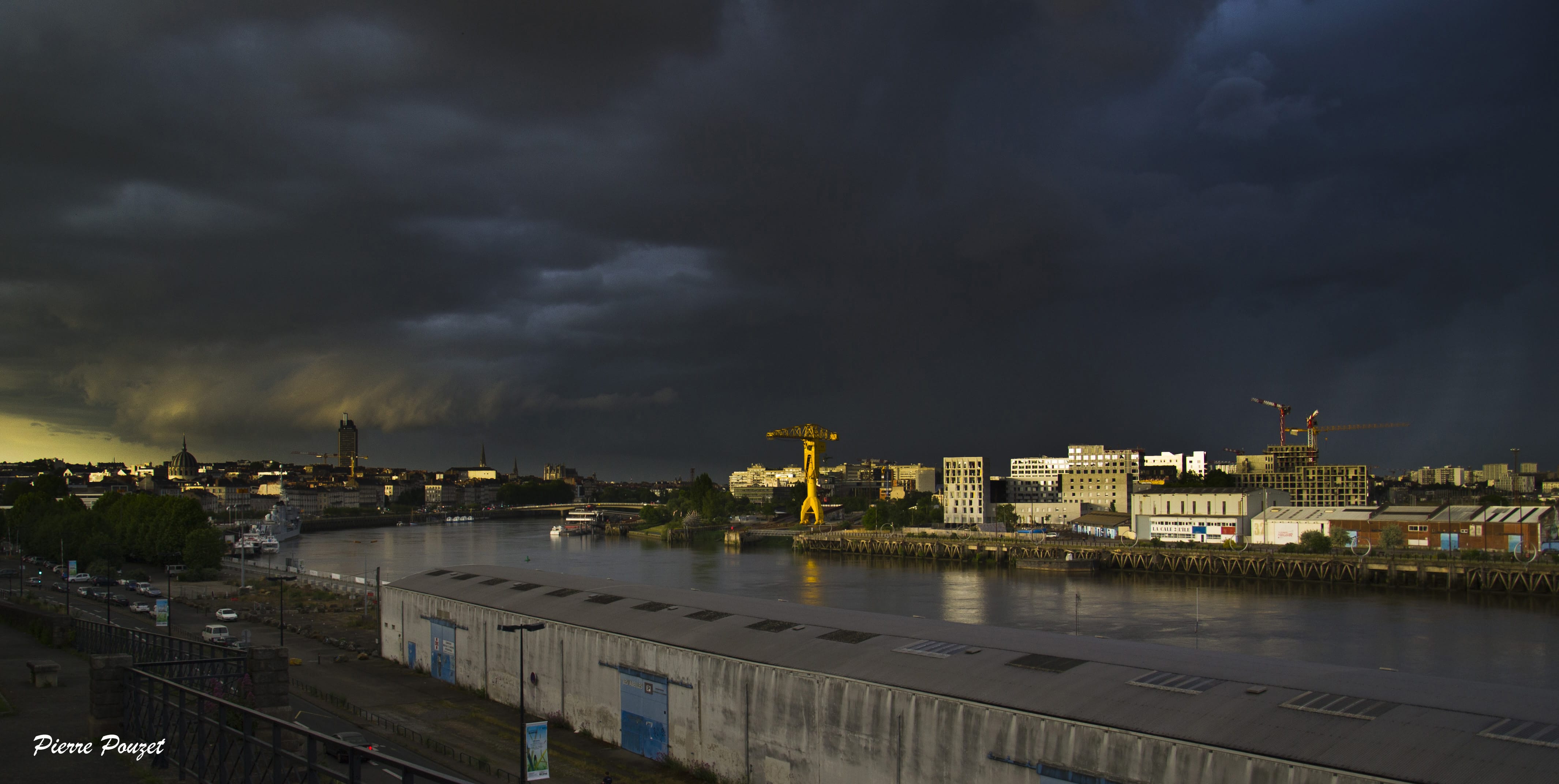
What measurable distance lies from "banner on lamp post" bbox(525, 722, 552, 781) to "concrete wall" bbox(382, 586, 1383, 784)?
75 centimetres

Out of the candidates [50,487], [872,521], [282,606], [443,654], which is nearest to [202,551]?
[282,606]

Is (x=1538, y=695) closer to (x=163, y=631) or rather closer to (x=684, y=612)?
(x=684, y=612)

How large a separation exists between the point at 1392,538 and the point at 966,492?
47802 millimetres

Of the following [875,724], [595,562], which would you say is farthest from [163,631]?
[595,562]

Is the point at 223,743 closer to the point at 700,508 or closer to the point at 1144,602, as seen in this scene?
the point at 1144,602

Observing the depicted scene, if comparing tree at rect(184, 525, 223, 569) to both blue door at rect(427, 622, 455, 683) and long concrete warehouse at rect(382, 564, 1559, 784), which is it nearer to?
blue door at rect(427, 622, 455, 683)

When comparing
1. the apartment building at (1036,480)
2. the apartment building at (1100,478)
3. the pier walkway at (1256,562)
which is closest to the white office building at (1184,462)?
the apartment building at (1036,480)

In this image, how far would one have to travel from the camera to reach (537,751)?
38.2ft

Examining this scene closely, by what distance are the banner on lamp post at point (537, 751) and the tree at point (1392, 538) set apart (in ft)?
180

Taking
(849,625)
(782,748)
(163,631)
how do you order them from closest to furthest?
(782,748), (849,625), (163,631)

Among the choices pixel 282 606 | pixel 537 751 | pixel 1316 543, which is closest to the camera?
pixel 537 751

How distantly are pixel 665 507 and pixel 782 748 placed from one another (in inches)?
4065

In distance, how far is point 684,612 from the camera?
16.2 metres

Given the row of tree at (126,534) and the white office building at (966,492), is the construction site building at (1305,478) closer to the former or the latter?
the white office building at (966,492)
